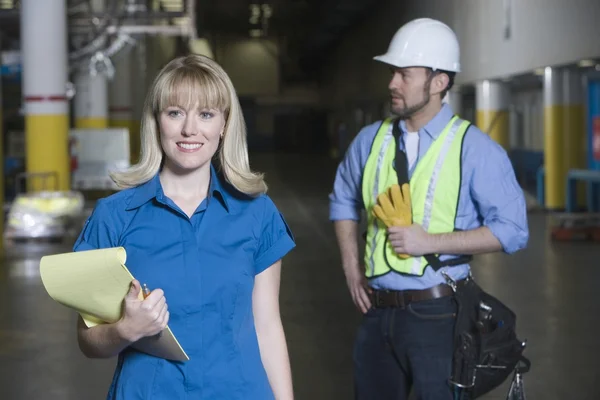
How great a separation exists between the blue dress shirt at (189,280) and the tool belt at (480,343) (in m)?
1.28

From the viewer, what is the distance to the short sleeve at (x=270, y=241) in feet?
9.26

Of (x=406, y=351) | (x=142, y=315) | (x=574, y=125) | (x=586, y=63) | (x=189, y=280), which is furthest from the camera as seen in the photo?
(x=574, y=125)

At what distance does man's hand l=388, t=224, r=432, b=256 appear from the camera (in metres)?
3.91

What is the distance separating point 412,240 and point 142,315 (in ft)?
5.39

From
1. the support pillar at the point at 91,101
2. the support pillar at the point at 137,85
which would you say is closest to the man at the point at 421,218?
the support pillar at the point at 91,101

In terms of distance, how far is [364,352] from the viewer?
4.02 m

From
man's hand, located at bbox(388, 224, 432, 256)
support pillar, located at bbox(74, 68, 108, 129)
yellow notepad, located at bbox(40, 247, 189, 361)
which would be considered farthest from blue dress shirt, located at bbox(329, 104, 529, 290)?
support pillar, located at bbox(74, 68, 108, 129)

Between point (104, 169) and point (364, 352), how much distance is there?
1879 cm

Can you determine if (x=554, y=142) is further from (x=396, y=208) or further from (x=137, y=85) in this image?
(x=137, y=85)

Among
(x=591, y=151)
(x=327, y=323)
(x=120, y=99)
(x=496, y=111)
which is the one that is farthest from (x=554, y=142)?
(x=120, y=99)

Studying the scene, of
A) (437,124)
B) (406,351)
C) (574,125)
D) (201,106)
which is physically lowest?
(406,351)

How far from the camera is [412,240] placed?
3.91 m

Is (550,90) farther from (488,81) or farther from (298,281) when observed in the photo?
(298,281)

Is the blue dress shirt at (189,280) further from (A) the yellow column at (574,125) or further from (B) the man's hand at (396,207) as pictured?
(A) the yellow column at (574,125)
